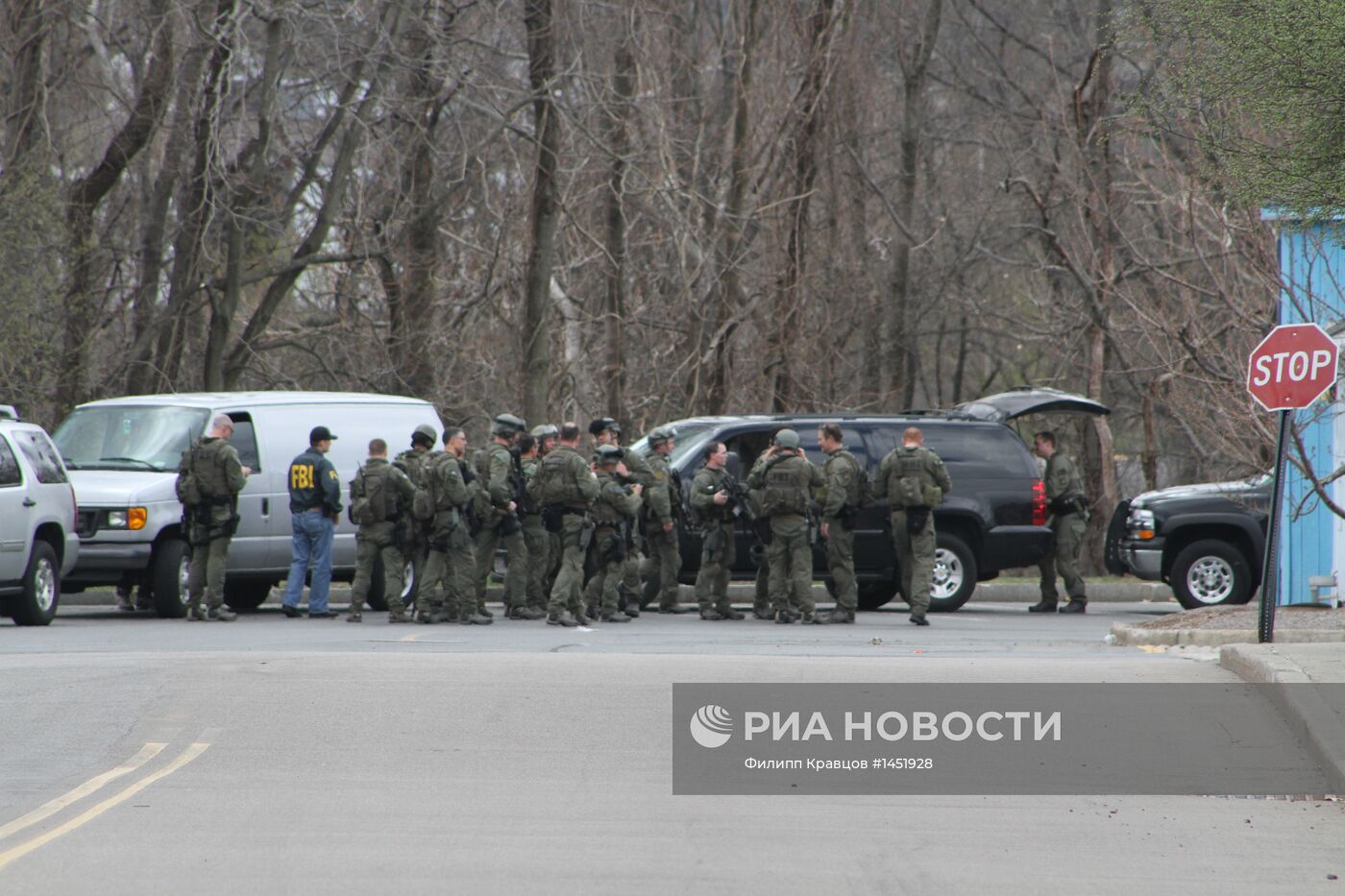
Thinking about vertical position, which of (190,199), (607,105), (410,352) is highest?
Result: (607,105)

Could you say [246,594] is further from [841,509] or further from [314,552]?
[841,509]

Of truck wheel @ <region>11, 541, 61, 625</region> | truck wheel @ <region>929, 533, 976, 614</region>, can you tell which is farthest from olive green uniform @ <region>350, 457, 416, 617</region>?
truck wheel @ <region>929, 533, 976, 614</region>

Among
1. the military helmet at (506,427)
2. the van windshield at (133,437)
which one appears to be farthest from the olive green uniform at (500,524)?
the van windshield at (133,437)

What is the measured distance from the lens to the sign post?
12.1 meters

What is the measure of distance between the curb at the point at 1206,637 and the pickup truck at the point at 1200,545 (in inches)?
141

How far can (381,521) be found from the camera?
53.4 feet

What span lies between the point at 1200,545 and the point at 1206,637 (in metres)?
4.59

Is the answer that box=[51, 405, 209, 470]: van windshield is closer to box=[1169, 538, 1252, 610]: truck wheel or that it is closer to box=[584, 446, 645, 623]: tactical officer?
box=[584, 446, 645, 623]: tactical officer

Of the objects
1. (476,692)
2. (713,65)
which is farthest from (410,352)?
(476,692)

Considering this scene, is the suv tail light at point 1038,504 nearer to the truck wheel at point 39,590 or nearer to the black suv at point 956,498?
the black suv at point 956,498

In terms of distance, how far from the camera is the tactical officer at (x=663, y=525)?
16531 millimetres

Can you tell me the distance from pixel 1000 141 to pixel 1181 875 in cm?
2358

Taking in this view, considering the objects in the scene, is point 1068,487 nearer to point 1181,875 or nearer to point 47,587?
point 47,587

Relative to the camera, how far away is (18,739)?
9195 millimetres
